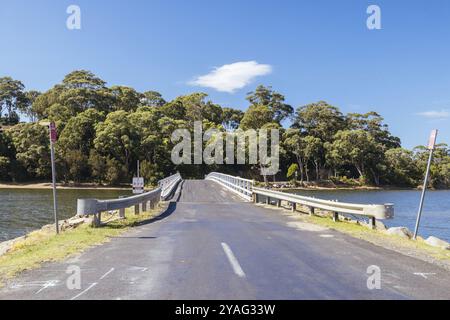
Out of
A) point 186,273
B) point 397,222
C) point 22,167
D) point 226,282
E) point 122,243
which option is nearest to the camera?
point 226,282

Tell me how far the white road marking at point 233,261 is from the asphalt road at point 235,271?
0.06 ft

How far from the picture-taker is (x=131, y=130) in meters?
85.9

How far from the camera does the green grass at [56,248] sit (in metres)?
9.01

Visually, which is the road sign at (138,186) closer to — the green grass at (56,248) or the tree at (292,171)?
the green grass at (56,248)

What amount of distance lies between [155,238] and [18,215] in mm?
26154

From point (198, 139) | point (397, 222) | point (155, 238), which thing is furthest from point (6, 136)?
point (155, 238)

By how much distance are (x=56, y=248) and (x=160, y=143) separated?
255 ft

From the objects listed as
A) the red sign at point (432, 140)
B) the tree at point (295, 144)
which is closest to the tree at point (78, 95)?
the tree at point (295, 144)

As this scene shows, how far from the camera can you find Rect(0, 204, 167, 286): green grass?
29.6ft

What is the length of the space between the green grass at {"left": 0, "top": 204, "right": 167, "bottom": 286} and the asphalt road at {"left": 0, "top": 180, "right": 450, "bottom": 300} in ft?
1.37

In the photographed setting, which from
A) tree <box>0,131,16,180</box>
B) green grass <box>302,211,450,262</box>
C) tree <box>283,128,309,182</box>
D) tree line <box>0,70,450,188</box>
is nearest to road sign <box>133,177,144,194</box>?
green grass <box>302,211,450,262</box>

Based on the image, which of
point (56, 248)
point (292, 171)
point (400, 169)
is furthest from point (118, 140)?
point (56, 248)

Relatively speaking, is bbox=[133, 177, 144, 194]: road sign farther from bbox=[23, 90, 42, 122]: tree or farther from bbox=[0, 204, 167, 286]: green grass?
bbox=[23, 90, 42, 122]: tree
